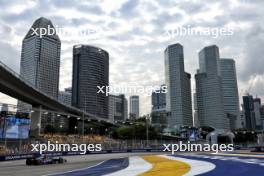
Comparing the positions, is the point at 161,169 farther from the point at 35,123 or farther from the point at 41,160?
the point at 35,123

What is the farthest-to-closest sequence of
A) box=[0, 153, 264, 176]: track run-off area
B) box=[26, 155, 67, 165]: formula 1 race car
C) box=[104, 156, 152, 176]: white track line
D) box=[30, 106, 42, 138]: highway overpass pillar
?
box=[30, 106, 42, 138]: highway overpass pillar → box=[26, 155, 67, 165]: formula 1 race car → box=[104, 156, 152, 176]: white track line → box=[0, 153, 264, 176]: track run-off area

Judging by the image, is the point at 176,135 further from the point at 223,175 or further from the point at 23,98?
the point at 223,175

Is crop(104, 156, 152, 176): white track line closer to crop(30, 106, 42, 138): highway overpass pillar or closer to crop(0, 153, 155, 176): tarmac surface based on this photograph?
crop(0, 153, 155, 176): tarmac surface

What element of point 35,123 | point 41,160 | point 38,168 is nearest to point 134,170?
point 38,168

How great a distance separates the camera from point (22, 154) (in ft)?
126

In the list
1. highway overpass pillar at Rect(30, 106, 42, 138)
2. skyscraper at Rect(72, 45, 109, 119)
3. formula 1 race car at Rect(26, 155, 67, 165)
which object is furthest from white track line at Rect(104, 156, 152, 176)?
skyscraper at Rect(72, 45, 109, 119)

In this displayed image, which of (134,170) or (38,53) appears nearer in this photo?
(134,170)

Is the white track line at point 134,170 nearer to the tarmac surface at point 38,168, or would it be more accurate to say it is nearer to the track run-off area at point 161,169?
the track run-off area at point 161,169

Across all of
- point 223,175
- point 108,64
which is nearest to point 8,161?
point 223,175

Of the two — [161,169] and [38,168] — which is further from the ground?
[161,169]

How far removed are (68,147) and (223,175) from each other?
35562 mm

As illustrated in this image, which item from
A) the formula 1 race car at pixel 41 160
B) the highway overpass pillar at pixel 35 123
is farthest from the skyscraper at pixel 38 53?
the formula 1 race car at pixel 41 160

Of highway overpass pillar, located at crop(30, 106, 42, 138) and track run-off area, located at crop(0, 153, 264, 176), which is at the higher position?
highway overpass pillar, located at crop(30, 106, 42, 138)

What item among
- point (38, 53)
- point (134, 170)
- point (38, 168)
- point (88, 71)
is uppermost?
point (88, 71)
